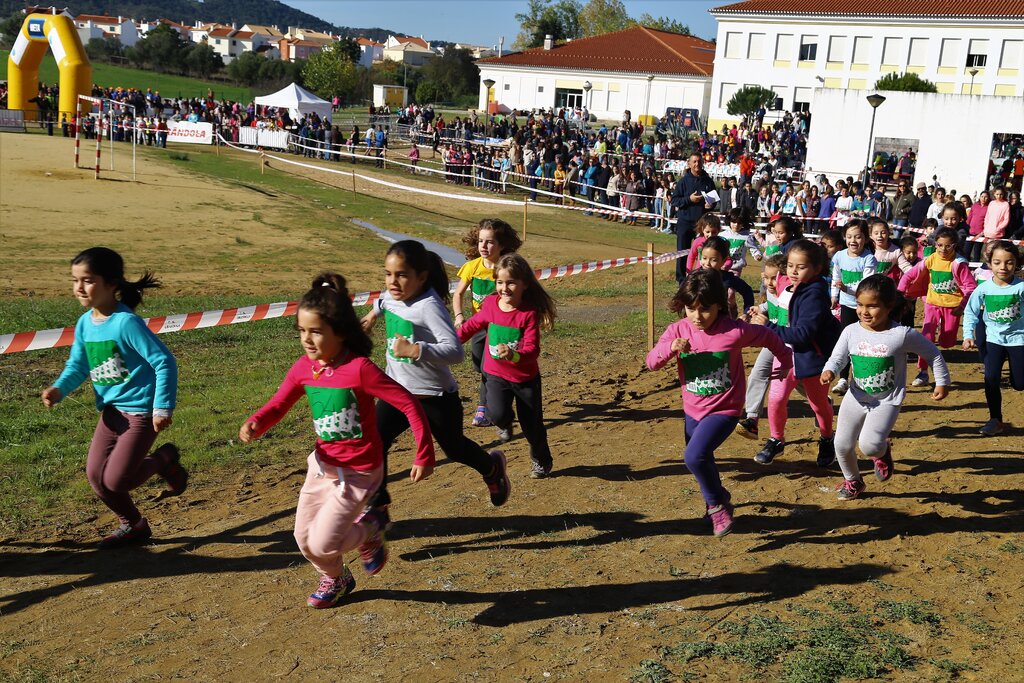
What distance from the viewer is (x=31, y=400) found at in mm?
9477

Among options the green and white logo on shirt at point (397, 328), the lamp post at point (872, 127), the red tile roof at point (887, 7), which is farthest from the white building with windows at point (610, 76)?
the green and white logo on shirt at point (397, 328)

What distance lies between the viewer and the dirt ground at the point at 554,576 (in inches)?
194

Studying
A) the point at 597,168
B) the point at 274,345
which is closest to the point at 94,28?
the point at 597,168

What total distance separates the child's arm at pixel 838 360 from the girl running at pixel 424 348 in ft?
7.63

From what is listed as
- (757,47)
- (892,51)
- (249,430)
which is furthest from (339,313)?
(757,47)

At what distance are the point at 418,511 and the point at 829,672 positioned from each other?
3.23m

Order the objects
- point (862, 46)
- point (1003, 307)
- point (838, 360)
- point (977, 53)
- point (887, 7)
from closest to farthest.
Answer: point (838, 360)
point (1003, 307)
point (977, 53)
point (887, 7)
point (862, 46)

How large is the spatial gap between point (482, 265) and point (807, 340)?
2.92 m

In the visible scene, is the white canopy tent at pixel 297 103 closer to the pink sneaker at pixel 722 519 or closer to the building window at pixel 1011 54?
the building window at pixel 1011 54

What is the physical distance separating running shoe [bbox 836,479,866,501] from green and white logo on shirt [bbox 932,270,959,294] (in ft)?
14.7

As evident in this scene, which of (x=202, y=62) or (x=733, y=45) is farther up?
(x=733, y=45)

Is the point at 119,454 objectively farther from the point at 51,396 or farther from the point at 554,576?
the point at 554,576

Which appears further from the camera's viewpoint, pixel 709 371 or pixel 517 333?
pixel 517 333

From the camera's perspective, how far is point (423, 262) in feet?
20.4
